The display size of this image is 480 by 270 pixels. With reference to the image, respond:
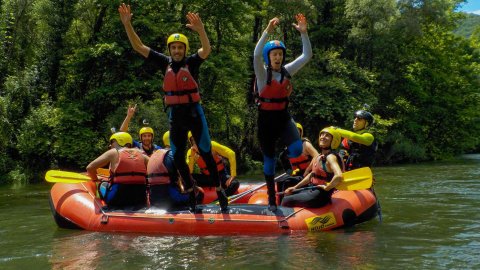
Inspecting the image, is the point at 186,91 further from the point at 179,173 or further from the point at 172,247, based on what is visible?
the point at 172,247

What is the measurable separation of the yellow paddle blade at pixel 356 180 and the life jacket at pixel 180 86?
6.73 ft

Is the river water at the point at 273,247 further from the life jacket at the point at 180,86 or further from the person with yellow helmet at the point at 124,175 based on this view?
the life jacket at the point at 180,86

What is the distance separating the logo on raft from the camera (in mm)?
5520

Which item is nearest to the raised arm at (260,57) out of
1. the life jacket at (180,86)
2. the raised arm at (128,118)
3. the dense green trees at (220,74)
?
the life jacket at (180,86)

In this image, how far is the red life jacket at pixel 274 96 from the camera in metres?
4.97

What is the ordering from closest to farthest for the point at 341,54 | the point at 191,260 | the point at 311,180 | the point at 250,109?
the point at 191,260 < the point at 311,180 < the point at 250,109 < the point at 341,54

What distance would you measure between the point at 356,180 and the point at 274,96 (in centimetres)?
165

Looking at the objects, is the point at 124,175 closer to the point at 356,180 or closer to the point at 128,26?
the point at 128,26

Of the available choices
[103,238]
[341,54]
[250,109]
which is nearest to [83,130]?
[250,109]

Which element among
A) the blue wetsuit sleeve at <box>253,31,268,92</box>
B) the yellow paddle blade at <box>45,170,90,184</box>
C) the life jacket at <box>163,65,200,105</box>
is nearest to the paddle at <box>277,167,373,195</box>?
the blue wetsuit sleeve at <box>253,31,268,92</box>

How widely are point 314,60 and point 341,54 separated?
2310 millimetres

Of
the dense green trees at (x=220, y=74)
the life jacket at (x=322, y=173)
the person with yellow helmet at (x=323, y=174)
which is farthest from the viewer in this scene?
the dense green trees at (x=220, y=74)

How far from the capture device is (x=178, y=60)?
5.11 meters

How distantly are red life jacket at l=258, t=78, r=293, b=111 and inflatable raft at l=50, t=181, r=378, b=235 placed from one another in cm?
129
